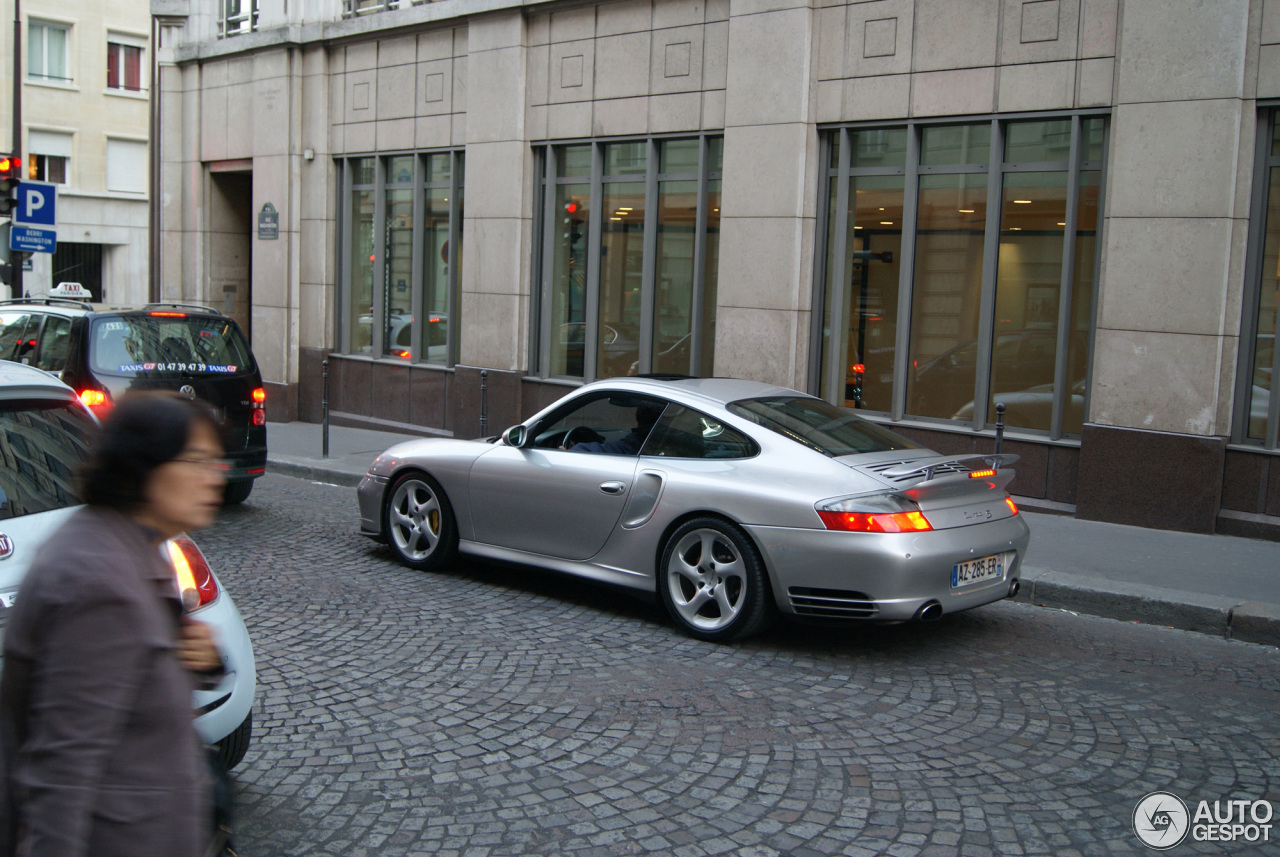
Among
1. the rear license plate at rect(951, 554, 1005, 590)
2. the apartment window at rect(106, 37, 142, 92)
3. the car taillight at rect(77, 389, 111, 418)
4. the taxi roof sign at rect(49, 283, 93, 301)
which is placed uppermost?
the apartment window at rect(106, 37, 142, 92)

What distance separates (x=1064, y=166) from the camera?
10.4 metres

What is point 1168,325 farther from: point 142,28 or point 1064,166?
point 142,28

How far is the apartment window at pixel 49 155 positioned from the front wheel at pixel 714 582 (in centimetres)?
3732

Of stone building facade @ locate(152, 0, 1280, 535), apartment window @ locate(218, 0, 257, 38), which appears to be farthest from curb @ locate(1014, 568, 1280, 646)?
apartment window @ locate(218, 0, 257, 38)

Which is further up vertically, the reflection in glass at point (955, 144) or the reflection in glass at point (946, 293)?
the reflection in glass at point (955, 144)

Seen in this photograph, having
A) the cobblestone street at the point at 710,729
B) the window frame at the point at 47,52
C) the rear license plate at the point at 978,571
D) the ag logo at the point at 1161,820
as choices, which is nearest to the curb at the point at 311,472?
A: the cobblestone street at the point at 710,729

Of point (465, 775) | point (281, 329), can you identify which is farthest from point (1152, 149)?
point (281, 329)

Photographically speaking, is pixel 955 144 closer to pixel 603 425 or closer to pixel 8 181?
pixel 603 425

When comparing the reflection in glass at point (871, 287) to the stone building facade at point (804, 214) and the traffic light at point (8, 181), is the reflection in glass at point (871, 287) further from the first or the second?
the traffic light at point (8, 181)

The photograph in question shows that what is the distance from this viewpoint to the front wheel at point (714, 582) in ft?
20.3

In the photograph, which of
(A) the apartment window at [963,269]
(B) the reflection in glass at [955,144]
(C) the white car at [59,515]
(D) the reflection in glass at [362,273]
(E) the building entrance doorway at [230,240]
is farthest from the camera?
(E) the building entrance doorway at [230,240]

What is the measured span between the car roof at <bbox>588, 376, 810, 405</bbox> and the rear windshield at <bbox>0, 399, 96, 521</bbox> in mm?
3456

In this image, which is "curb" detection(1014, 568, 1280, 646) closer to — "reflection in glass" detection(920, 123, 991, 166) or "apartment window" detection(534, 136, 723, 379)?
"reflection in glass" detection(920, 123, 991, 166)

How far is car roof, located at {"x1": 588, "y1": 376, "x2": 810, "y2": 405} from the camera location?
274 inches
